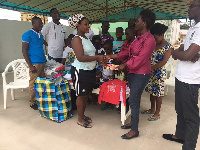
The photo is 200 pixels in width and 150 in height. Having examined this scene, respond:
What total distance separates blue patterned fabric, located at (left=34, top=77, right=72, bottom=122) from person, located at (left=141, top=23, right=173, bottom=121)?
60.9 inches

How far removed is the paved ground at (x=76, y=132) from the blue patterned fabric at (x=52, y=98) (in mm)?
136

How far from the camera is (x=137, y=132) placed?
2.53 meters

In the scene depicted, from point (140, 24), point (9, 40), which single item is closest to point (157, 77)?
point (140, 24)

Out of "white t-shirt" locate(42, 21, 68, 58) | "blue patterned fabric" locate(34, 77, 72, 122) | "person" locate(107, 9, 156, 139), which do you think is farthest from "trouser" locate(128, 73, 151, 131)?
"white t-shirt" locate(42, 21, 68, 58)

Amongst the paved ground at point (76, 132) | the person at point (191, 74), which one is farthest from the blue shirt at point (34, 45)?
the person at point (191, 74)

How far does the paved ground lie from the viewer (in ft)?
7.54

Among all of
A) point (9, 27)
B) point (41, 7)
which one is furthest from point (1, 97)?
point (41, 7)

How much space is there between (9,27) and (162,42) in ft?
22.0

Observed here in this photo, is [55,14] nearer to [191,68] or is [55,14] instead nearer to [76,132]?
[76,132]

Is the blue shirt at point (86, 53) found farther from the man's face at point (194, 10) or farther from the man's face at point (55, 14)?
the man's face at point (55, 14)

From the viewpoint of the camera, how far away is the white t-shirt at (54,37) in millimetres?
3914

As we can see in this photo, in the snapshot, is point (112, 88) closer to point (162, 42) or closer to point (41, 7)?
point (162, 42)

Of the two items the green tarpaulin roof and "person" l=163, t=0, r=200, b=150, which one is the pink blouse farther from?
the green tarpaulin roof

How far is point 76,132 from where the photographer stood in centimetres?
265
